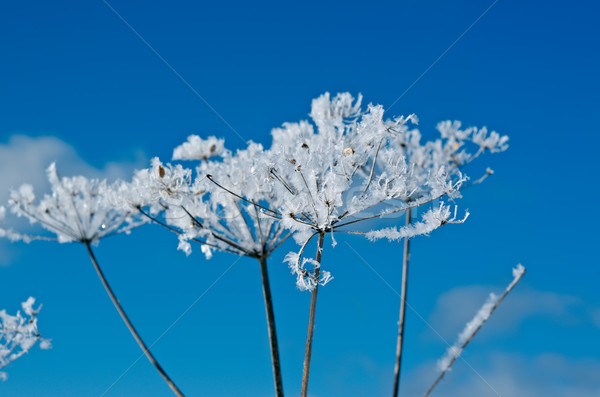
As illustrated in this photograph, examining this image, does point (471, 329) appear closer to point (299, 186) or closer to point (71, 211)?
point (299, 186)

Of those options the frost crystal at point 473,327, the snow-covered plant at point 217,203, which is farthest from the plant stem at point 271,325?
the frost crystal at point 473,327

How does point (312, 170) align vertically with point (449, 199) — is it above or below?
below

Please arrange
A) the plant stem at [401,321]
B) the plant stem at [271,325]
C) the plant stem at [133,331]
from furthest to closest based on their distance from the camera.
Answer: the plant stem at [401,321] → the plant stem at [133,331] → the plant stem at [271,325]

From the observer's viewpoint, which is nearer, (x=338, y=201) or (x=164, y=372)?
(x=338, y=201)

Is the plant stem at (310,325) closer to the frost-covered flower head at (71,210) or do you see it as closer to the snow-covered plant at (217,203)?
the snow-covered plant at (217,203)

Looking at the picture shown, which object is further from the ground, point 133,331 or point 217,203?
point 217,203

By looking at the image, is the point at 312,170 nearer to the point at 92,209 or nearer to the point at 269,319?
the point at 269,319

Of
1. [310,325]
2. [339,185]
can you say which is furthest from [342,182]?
[310,325]

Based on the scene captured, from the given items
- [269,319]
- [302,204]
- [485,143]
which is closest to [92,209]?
[269,319]

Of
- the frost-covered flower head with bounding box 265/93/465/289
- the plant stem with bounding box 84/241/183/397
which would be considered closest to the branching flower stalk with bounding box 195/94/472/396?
the frost-covered flower head with bounding box 265/93/465/289
